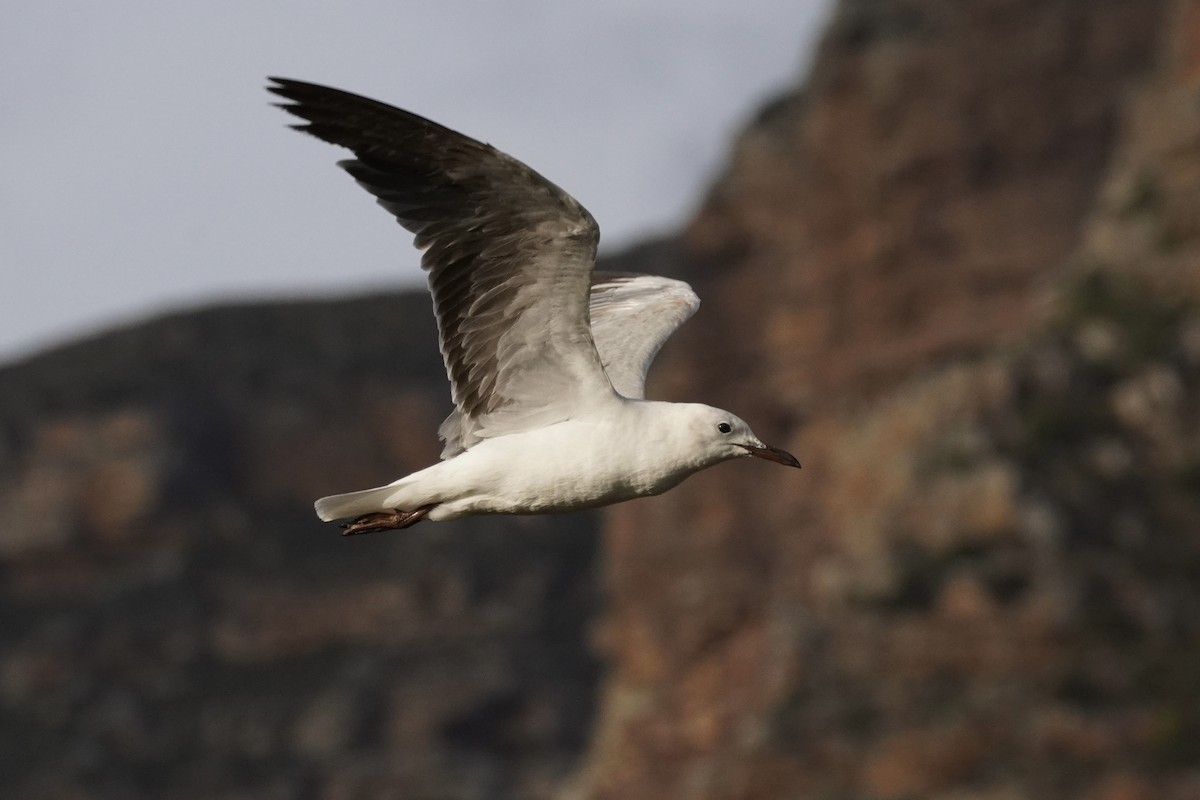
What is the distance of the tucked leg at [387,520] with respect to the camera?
11930mm

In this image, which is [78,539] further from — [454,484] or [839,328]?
[454,484]

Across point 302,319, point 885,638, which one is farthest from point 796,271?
point 302,319

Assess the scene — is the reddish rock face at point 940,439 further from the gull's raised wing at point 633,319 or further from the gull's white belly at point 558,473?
the gull's white belly at point 558,473

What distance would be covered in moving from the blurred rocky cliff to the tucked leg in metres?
15.7

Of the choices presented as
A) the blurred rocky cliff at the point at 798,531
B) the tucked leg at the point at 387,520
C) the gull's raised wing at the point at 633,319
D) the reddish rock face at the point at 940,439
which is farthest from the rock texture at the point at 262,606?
the tucked leg at the point at 387,520

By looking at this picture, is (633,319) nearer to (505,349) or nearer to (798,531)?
(505,349)

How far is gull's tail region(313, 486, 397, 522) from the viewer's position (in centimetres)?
1189

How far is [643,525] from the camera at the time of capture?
44312mm

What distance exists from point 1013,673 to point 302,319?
206 feet

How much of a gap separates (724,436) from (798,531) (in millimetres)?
28851

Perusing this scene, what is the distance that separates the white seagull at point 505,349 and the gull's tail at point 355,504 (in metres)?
0.01

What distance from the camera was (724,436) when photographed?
470 inches

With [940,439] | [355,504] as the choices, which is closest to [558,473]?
[355,504]

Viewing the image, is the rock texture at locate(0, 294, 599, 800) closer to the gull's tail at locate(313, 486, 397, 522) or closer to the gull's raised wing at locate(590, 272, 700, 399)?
the gull's raised wing at locate(590, 272, 700, 399)
